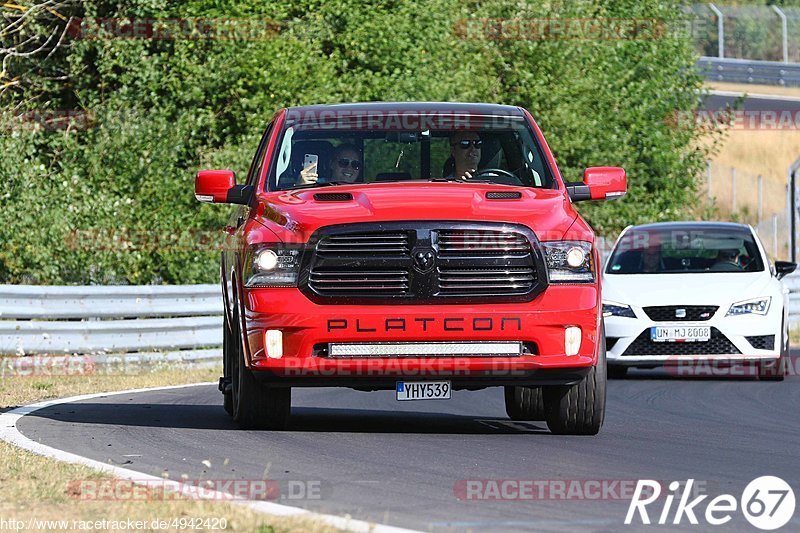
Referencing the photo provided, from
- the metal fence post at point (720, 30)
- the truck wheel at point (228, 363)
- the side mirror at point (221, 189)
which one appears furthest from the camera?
the metal fence post at point (720, 30)

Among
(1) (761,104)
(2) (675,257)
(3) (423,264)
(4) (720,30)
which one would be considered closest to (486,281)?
(3) (423,264)

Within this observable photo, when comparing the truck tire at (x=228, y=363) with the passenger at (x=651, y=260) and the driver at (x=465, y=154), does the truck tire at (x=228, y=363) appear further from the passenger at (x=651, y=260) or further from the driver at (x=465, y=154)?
the passenger at (x=651, y=260)

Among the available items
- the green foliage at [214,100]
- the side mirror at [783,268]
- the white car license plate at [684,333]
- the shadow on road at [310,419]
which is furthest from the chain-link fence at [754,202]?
the shadow on road at [310,419]

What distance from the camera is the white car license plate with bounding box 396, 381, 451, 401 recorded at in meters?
9.39

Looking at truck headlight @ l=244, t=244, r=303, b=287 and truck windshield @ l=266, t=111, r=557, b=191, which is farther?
truck windshield @ l=266, t=111, r=557, b=191

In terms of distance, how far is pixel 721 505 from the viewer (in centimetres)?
695

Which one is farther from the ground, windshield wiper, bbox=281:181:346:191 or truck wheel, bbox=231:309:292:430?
windshield wiper, bbox=281:181:346:191

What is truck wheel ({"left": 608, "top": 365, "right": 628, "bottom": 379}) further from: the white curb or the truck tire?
the white curb

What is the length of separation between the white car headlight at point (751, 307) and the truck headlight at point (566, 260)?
681 cm

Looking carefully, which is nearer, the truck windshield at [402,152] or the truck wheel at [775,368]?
the truck windshield at [402,152]

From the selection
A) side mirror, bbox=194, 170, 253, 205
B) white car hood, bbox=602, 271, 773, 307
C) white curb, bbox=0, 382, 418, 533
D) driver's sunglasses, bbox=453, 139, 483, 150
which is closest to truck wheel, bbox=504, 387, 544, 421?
driver's sunglasses, bbox=453, 139, 483, 150

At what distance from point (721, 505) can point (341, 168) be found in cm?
417

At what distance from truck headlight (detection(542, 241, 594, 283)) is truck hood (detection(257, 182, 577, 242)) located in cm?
7

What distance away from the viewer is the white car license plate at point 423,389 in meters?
9.39
